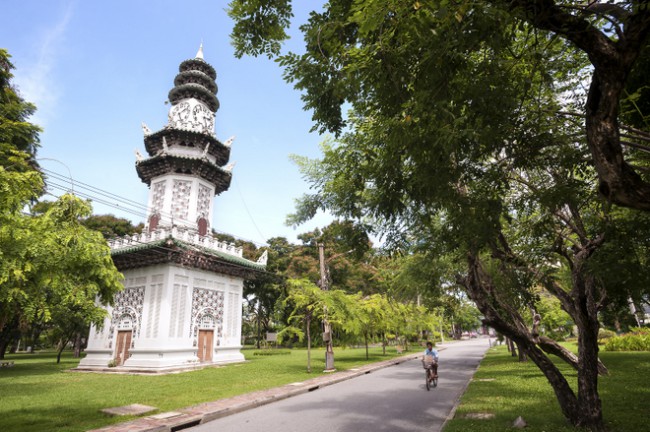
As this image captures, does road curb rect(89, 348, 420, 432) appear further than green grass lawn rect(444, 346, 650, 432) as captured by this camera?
Yes

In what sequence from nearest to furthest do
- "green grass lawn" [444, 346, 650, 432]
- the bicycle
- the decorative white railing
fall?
"green grass lawn" [444, 346, 650, 432] → the bicycle → the decorative white railing

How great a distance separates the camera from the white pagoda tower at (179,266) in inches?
814

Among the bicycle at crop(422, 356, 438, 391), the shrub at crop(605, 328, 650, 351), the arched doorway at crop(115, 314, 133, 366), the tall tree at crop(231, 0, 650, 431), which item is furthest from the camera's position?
the shrub at crop(605, 328, 650, 351)

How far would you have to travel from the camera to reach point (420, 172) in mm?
5227

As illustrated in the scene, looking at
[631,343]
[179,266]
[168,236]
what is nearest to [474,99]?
[168,236]

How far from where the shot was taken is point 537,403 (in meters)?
9.40

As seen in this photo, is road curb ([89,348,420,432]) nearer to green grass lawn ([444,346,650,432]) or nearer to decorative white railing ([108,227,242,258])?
green grass lawn ([444,346,650,432])

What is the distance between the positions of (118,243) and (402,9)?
2347 cm

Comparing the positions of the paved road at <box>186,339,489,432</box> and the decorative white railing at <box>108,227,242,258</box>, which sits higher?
the decorative white railing at <box>108,227,242,258</box>

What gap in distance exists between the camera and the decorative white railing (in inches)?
827

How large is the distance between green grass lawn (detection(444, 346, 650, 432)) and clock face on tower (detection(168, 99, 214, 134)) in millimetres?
22587

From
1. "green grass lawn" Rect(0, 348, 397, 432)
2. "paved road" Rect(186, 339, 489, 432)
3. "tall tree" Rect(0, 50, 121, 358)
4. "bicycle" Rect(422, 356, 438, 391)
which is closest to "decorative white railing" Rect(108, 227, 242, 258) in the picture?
"green grass lawn" Rect(0, 348, 397, 432)

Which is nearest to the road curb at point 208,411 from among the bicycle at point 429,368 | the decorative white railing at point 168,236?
the bicycle at point 429,368

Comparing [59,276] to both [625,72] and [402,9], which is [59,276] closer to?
[402,9]
